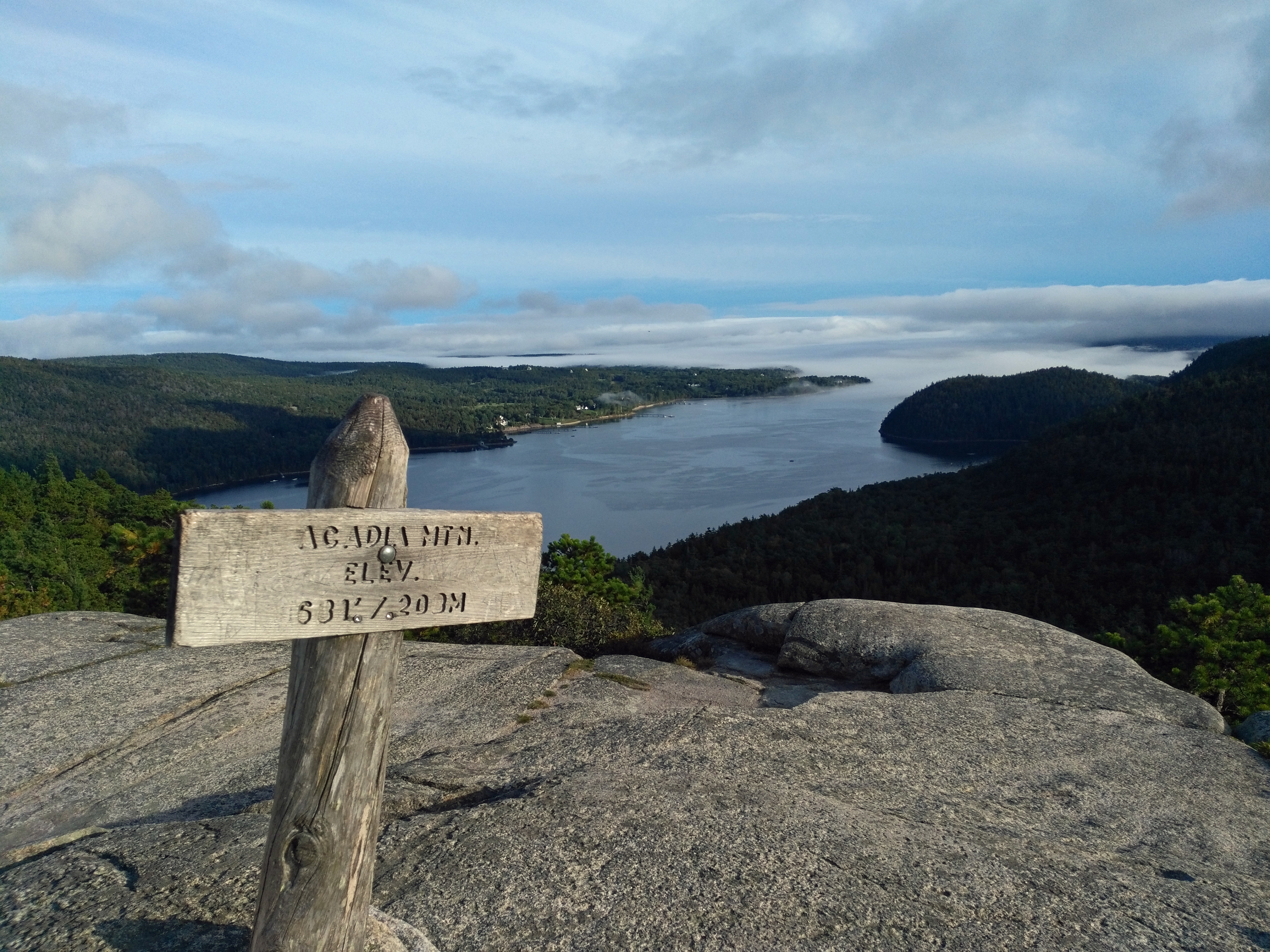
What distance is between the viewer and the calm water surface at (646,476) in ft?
240

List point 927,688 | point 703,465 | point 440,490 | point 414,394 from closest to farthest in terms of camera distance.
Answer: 1. point 927,688
2. point 440,490
3. point 703,465
4. point 414,394

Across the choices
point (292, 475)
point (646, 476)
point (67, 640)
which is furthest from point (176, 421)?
point (67, 640)

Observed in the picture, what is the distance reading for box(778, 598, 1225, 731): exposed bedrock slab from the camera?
29.6 ft

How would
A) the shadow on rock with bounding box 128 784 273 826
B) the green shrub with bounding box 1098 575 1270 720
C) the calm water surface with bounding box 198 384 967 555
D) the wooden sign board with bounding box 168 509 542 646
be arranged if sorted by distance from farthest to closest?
the calm water surface with bounding box 198 384 967 555 → the green shrub with bounding box 1098 575 1270 720 → the shadow on rock with bounding box 128 784 273 826 → the wooden sign board with bounding box 168 509 542 646

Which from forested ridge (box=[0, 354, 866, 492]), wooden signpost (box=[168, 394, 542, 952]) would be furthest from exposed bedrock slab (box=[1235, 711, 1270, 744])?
forested ridge (box=[0, 354, 866, 492])

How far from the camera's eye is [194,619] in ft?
8.87

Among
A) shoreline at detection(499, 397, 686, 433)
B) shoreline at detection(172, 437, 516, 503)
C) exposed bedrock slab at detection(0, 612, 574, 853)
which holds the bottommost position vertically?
shoreline at detection(172, 437, 516, 503)

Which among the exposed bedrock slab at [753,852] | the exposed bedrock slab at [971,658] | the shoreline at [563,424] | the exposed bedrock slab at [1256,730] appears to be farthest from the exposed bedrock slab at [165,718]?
the shoreline at [563,424]

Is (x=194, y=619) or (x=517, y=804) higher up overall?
(x=194, y=619)

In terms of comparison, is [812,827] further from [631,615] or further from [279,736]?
[631,615]

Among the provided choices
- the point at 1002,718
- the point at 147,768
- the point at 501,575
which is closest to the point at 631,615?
the point at 1002,718

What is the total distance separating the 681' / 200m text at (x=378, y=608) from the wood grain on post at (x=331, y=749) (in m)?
0.17

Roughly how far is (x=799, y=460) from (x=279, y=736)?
107506mm

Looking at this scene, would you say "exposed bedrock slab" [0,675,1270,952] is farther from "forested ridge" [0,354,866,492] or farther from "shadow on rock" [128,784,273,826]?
"forested ridge" [0,354,866,492]
